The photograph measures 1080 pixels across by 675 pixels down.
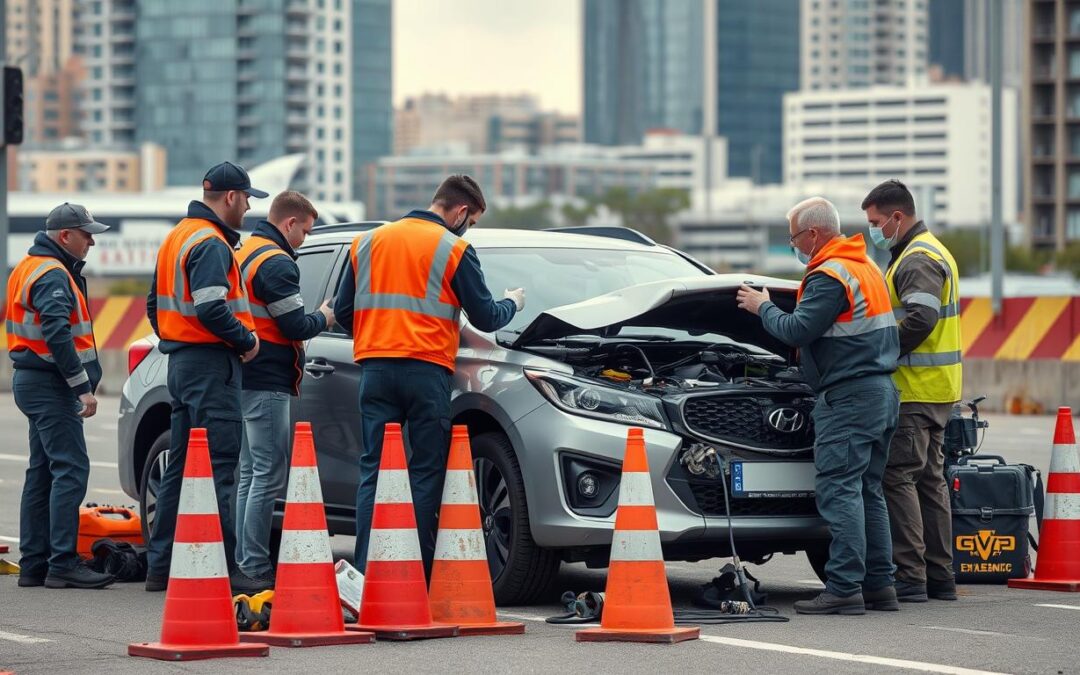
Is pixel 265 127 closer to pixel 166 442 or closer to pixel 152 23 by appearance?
pixel 152 23

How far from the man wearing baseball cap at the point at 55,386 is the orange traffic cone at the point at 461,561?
255 centimetres

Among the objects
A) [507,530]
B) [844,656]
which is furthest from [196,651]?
[844,656]

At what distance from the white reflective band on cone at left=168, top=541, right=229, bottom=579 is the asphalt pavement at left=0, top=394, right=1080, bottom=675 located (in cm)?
32

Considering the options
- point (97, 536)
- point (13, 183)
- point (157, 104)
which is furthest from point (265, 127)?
point (97, 536)

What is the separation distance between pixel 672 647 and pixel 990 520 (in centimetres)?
281

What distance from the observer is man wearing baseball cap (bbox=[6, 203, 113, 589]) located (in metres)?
9.84

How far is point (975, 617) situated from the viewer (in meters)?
8.64

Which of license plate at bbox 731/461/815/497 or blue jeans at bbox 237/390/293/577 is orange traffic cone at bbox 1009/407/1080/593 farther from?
blue jeans at bbox 237/390/293/577

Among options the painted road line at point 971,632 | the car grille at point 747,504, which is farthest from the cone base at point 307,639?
the painted road line at point 971,632

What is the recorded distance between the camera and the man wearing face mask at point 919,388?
9297 millimetres

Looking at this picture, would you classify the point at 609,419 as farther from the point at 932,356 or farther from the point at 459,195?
the point at 932,356

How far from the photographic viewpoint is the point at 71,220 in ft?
33.0

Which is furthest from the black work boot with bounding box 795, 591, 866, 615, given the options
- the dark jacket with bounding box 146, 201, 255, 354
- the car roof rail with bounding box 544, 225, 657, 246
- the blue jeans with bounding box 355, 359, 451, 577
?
the dark jacket with bounding box 146, 201, 255, 354

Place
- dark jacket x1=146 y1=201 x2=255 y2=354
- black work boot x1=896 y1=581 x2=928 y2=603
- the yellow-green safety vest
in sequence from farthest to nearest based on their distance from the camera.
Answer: the yellow-green safety vest
black work boot x1=896 y1=581 x2=928 y2=603
dark jacket x1=146 y1=201 x2=255 y2=354
